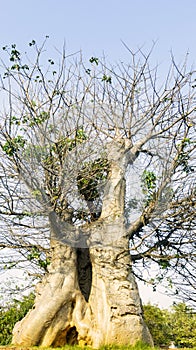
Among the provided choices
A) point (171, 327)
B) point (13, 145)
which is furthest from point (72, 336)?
point (171, 327)

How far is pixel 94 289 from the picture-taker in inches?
298

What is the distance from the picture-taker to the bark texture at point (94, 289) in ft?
23.1

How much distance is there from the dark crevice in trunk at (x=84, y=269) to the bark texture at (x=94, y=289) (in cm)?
2

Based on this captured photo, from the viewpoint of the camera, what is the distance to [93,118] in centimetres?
808

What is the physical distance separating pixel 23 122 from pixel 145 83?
8.34 feet

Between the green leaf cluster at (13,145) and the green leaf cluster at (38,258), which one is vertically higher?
the green leaf cluster at (13,145)

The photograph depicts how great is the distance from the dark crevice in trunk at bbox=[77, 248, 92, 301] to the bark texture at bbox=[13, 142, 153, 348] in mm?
18

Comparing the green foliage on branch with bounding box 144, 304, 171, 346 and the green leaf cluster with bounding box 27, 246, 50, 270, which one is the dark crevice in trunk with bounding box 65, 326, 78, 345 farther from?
the green foliage on branch with bounding box 144, 304, 171, 346

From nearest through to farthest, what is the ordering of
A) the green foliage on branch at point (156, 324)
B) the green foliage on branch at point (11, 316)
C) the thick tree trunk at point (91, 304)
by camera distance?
1. the thick tree trunk at point (91, 304)
2. the green foliage on branch at point (11, 316)
3. the green foliage on branch at point (156, 324)

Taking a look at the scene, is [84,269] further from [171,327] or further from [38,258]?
[171,327]

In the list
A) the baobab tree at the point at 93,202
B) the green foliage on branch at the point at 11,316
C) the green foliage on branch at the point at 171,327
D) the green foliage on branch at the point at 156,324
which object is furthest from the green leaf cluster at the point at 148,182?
the green foliage on branch at the point at 156,324

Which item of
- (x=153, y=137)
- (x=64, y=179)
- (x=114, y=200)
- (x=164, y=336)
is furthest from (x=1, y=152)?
(x=164, y=336)

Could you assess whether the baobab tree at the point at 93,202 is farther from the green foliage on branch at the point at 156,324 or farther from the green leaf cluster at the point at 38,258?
the green foliage on branch at the point at 156,324

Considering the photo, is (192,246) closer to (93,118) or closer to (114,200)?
(114,200)
